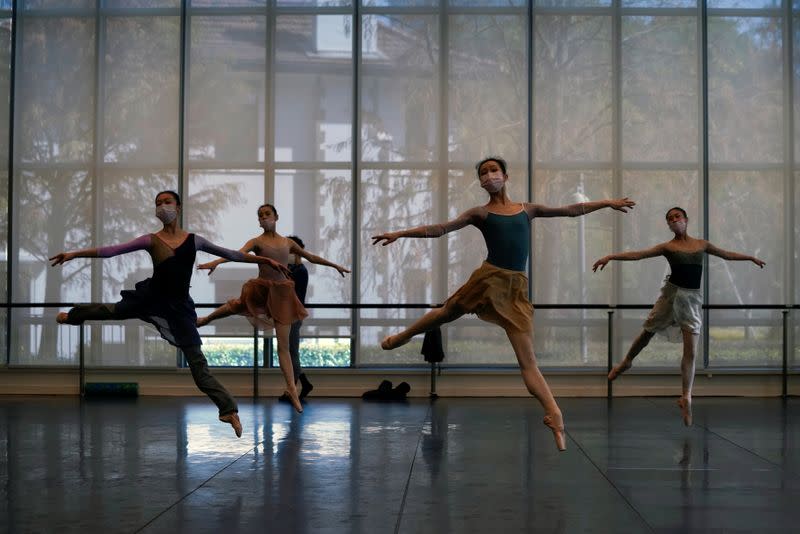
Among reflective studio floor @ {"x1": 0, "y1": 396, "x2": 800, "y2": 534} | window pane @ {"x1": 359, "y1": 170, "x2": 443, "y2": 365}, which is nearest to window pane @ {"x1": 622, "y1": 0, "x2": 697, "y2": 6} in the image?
window pane @ {"x1": 359, "y1": 170, "x2": 443, "y2": 365}

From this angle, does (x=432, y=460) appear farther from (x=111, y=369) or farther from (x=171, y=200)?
(x=111, y=369)

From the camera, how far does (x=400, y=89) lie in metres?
12.5

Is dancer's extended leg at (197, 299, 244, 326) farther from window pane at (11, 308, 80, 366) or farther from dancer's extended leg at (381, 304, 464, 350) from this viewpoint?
window pane at (11, 308, 80, 366)

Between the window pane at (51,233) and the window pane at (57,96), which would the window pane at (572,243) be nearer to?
the window pane at (51,233)

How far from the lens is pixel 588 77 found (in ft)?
40.7

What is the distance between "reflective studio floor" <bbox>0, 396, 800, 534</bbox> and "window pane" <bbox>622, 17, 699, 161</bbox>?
147 inches

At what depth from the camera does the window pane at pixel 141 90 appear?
41.0 ft

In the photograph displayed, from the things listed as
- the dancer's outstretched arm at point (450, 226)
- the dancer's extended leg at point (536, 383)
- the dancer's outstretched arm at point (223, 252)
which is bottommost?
the dancer's extended leg at point (536, 383)

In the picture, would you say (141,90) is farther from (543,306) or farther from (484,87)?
(543,306)

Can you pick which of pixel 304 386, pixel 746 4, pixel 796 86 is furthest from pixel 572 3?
pixel 304 386

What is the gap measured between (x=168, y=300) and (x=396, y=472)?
2.08 meters

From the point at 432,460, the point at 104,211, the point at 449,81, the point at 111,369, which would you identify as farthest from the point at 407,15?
the point at 432,460

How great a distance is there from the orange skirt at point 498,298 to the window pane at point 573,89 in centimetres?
621

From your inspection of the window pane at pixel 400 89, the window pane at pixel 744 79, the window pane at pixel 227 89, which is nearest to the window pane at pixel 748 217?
the window pane at pixel 744 79
